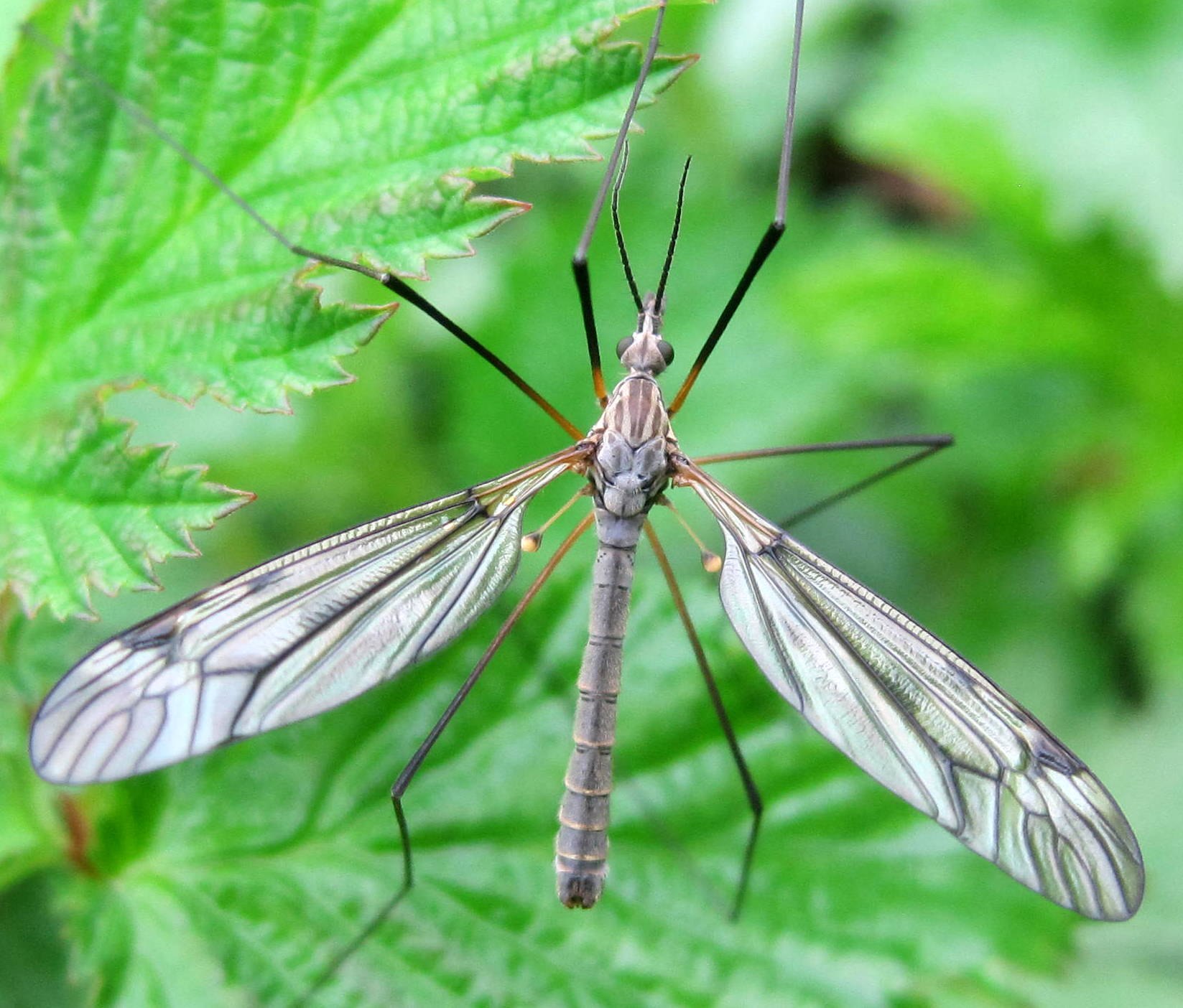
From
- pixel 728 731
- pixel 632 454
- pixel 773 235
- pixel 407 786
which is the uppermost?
pixel 773 235

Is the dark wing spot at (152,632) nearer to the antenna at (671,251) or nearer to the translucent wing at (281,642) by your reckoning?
the translucent wing at (281,642)

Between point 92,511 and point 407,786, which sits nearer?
point 92,511

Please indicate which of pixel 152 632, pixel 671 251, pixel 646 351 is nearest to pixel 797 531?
pixel 646 351

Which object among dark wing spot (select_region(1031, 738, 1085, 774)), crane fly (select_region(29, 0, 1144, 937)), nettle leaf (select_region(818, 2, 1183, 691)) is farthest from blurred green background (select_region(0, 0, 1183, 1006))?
dark wing spot (select_region(1031, 738, 1085, 774))

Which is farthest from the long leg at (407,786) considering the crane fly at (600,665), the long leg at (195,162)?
the long leg at (195,162)

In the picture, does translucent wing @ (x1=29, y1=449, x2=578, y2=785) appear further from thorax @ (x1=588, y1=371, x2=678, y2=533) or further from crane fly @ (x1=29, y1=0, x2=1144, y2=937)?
thorax @ (x1=588, y1=371, x2=678, y2=533)

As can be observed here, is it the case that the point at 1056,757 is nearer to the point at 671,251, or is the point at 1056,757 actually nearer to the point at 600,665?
the point at 600,665
